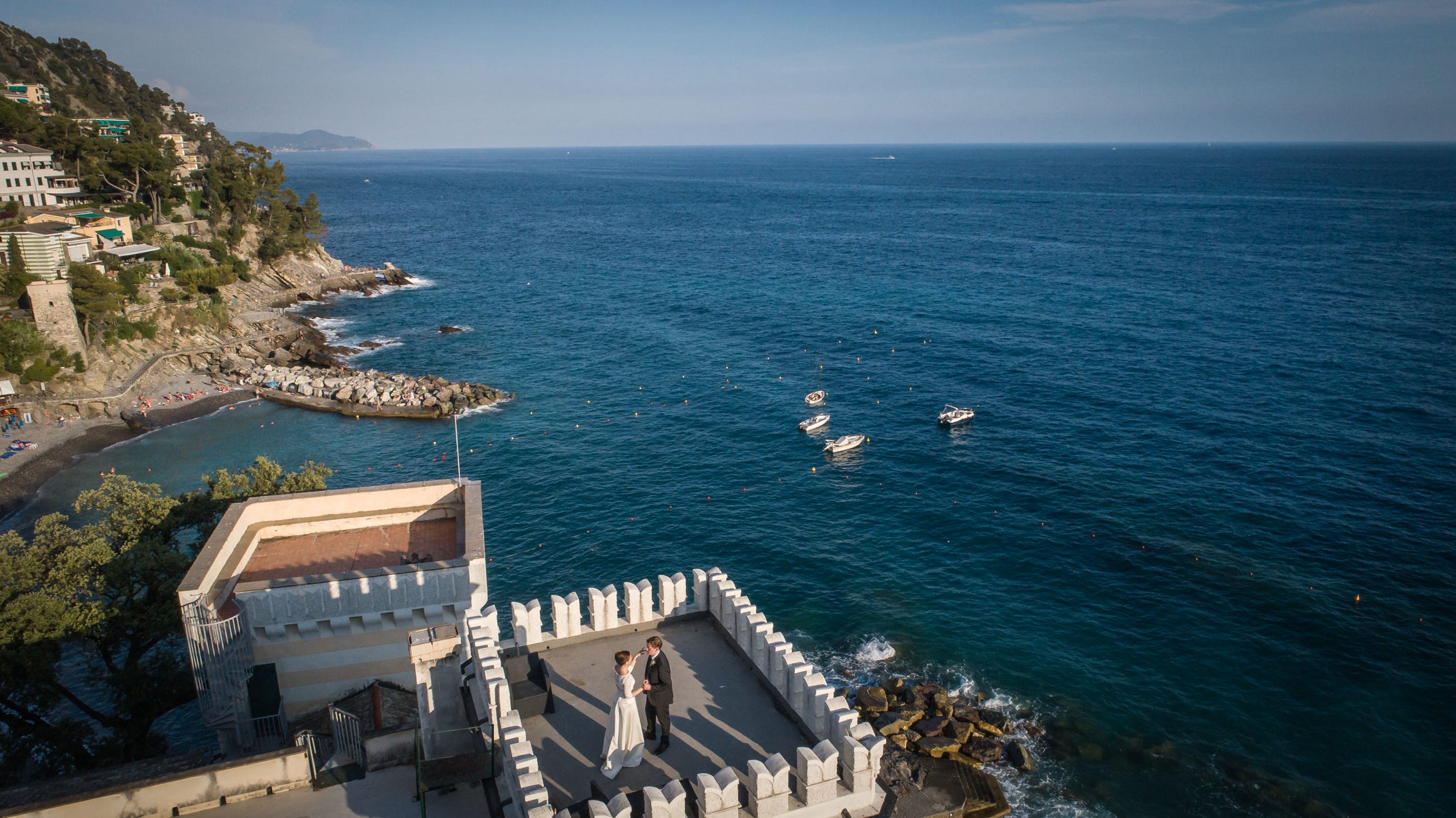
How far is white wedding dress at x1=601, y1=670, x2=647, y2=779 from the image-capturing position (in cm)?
1196

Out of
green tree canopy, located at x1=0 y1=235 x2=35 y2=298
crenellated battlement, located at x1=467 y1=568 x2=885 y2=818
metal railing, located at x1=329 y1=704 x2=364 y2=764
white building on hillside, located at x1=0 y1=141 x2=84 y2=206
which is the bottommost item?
metal railing, located at x1=329 y1=704 x2=364 y2=764

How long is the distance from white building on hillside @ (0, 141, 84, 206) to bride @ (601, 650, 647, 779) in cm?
10382

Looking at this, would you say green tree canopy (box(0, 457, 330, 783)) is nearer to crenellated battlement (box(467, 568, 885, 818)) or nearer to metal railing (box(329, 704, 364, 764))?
metal railing (box(329, 704, 364, 764))

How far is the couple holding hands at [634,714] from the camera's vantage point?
12.0 metres

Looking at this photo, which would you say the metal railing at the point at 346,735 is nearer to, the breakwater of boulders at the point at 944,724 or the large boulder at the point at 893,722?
the breakwater of boulders at the point at 944,724

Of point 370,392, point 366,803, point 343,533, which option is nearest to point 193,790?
point 366,803

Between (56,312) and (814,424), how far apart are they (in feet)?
185

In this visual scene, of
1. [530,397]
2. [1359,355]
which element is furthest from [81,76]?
[1359,355]

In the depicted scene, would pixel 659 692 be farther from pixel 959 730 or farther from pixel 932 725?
pixel 959 730

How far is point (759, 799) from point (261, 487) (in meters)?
26.4

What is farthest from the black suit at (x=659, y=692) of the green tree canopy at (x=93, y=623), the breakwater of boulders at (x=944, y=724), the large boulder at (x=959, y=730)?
the large boulder at (x=959, y=730)

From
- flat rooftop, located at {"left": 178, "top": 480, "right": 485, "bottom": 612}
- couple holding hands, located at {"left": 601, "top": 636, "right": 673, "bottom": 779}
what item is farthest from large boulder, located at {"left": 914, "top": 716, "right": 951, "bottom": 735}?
couple holding hands, located at {"left": 601, "top": 636, "right": 673, "bottom": 779}

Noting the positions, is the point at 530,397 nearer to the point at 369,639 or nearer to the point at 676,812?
the point at 369,639

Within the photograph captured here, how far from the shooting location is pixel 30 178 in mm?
89875
